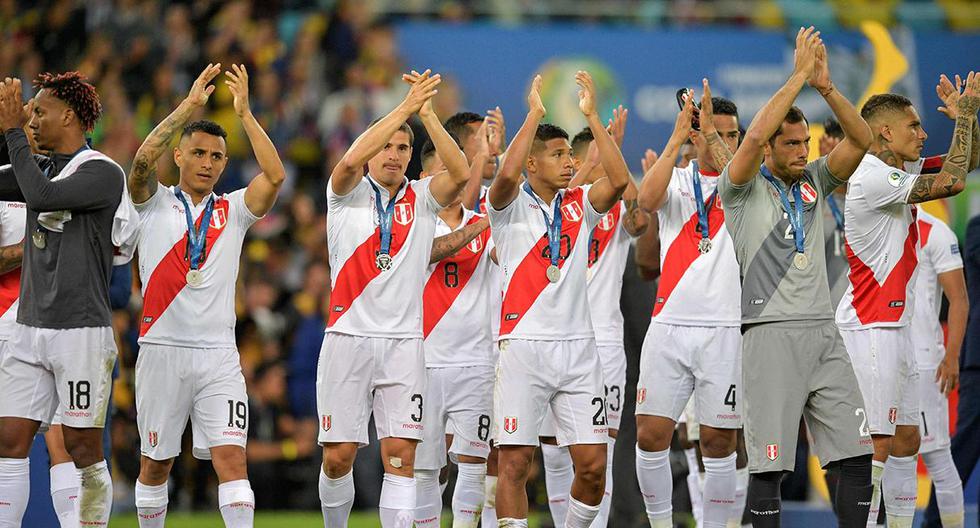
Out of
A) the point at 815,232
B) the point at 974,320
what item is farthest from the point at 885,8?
the point at 815,232

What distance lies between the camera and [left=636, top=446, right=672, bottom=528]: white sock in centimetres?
912

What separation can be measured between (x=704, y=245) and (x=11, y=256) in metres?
4.61

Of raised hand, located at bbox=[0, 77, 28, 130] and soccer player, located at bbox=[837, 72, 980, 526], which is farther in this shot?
soccer player, located at bbox=[837, 72, 980, 526]

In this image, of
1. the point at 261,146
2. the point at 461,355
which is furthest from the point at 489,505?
the point at 261,146

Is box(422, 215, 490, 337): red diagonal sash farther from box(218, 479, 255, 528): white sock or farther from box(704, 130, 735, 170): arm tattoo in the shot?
box(218, 479, 255, 528): white sock

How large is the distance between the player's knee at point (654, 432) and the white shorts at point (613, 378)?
50 centimetres

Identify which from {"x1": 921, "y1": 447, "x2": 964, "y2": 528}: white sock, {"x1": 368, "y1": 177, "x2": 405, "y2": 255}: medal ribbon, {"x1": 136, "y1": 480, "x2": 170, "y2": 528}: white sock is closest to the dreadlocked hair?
{"x1": 368, "y1": 177, "x2": 405, "y2": 255}: medal ribbon

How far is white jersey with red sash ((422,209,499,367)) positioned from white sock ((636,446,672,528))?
139 cm

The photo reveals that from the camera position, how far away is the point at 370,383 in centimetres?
845

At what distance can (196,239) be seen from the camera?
8383mm

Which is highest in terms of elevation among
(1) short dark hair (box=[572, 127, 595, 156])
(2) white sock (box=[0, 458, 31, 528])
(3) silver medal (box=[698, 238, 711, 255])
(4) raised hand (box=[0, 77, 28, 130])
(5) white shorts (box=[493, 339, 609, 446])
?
(1) short dark hair (box=[572, 127, 595, 156])

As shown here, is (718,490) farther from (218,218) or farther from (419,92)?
(218,218)

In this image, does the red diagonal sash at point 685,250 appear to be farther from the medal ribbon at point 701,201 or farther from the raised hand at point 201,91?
the raised hand at point 201,91

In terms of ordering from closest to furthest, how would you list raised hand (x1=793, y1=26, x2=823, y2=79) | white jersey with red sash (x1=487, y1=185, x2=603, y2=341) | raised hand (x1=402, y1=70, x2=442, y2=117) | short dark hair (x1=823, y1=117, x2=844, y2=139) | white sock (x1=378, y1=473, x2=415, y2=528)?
raised hand (x1=793, y1=26, x2=823, y2=79) → white sock (x1=378, y1=473, x2=415, y2=528) → raised hand (x1=402, y1=70, x2=442, y2=117) → white jersey with red sash (x1=487, y1=185, x2=603, y2=341) → short dark hair (x1=823, y1=117, x2=844, y2=139)
